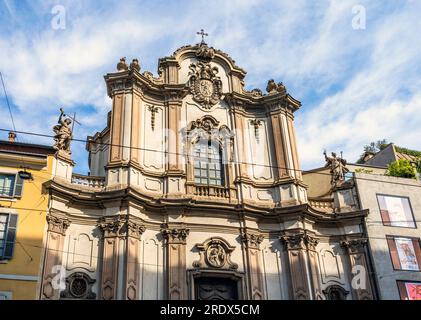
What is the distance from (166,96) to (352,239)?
11.0 m

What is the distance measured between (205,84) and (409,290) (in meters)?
13.5

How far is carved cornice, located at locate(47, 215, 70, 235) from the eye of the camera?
61.4 feet

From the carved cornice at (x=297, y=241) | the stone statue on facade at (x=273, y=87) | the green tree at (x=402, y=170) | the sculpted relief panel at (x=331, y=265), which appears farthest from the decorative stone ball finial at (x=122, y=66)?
the green tree at (x=402, y=170)

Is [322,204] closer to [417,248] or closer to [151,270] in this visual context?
[417,248]

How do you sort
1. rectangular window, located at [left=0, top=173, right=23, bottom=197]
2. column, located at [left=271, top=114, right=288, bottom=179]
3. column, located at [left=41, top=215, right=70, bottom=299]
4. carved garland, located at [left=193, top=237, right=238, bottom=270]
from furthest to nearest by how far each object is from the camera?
column, located at [left=271, top=114, right=288, bottom=179] < carved garland, located at [left=193, top=237, right=238, bottom=270] < rectangular window, located at [left=0, top=173, right=23, bottom=197] < column, located at [left=41, top=215, right=70, bottom=299]

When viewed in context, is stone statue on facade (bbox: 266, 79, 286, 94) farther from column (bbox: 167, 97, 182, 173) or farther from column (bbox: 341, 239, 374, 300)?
column (bbox: 341, 239, 374, 300)

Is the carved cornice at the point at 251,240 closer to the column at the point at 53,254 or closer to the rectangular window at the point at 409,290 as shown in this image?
the rectangular window at the point at 409,290

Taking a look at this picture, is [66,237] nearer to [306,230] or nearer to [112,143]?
[112,143]

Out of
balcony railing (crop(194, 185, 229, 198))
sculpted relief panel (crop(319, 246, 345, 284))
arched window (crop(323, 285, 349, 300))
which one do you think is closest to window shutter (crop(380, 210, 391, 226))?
sculpted relief panel (crop(319, 246, 345, 284))

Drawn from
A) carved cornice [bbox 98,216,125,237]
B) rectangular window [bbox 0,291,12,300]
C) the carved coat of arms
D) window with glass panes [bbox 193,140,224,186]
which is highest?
the carved coat of arms

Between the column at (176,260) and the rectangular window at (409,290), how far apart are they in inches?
375

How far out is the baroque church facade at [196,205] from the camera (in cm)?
1920
